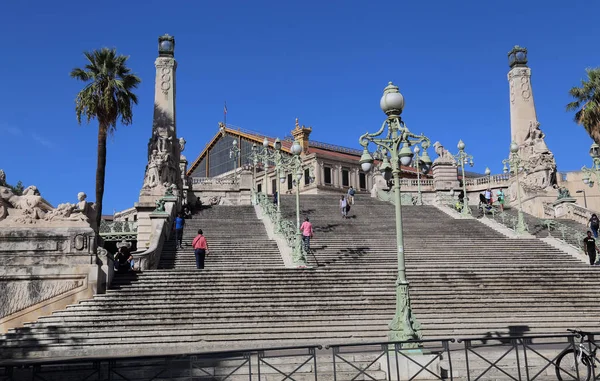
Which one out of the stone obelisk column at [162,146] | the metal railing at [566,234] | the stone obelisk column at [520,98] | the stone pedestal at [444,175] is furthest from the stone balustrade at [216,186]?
the metal railing at [566,234]

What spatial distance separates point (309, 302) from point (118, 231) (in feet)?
82.2

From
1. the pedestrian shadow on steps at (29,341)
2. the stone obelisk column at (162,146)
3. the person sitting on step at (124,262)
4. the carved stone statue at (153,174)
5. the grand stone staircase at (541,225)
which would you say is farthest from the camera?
the carved stone statue at (153,174)

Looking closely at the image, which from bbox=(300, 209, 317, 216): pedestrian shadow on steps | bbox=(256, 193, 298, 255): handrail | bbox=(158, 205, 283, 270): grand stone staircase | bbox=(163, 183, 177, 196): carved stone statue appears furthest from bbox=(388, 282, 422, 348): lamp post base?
bbox=(163, 183, 177, 196): carved stone statue

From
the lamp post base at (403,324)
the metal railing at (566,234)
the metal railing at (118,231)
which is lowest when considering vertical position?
the lamp post base at (403,324)

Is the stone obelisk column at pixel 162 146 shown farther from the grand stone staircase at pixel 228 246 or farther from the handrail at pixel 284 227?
the handrail at pixel 284 227

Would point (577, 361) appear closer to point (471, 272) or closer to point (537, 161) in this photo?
point (471, 272)

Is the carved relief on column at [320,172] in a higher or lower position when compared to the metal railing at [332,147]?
lower

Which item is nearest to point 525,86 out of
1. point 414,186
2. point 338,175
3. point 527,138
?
point 527,138

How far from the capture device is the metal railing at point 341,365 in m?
7.69

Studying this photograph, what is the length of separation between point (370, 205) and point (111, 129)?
14.8m

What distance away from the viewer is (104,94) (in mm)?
29516

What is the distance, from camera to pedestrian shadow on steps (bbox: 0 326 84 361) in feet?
39.0

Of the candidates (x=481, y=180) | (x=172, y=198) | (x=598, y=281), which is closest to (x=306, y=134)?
(x=481, y=180)

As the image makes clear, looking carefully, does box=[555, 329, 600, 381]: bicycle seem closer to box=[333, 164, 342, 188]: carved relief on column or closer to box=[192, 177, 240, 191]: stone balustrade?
box=[192, 177, 240, 191]: stone balustrade
